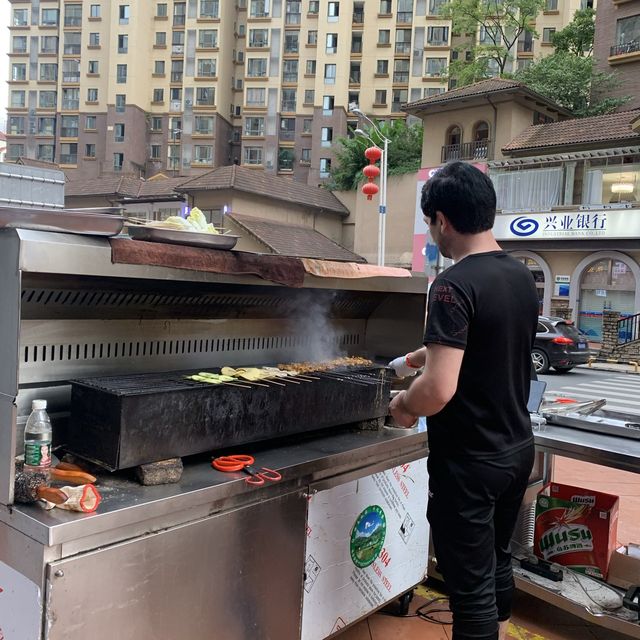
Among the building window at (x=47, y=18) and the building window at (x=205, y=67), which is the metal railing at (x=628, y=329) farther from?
the building window at (x=47, y=18)

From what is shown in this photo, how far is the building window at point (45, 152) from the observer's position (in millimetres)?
47125

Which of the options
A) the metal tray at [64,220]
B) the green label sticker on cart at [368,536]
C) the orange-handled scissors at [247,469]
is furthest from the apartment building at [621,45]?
the metal tray at [64,220]

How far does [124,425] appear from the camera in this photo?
5.74 feet

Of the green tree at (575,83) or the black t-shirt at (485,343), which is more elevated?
the green tree at (575,83)

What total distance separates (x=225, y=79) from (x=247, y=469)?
4768 centimetres

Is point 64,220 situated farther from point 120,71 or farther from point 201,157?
point 120,71

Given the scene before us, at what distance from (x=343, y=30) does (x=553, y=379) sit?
120 ft

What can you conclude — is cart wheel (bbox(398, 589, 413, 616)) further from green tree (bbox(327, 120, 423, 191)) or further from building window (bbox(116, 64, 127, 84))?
building window (bbox(116, 64, 127, 84))

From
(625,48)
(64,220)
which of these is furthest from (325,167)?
(64,220)

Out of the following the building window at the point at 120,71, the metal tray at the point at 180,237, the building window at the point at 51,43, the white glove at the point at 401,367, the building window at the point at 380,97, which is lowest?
the white glove at the point at 401,367

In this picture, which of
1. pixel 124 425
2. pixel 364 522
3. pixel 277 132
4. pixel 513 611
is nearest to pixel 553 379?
pixel 513 611

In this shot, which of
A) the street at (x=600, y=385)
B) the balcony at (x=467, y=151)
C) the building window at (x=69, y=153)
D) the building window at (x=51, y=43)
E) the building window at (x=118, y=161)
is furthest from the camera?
the building window at (x=51, y=43)

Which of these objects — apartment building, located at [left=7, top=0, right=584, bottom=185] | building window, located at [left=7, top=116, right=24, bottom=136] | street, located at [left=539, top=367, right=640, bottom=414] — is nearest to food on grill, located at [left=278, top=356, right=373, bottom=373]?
street, located at [left=539, top=367, right=640, bottom=414]

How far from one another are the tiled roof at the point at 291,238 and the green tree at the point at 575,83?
10513mm
